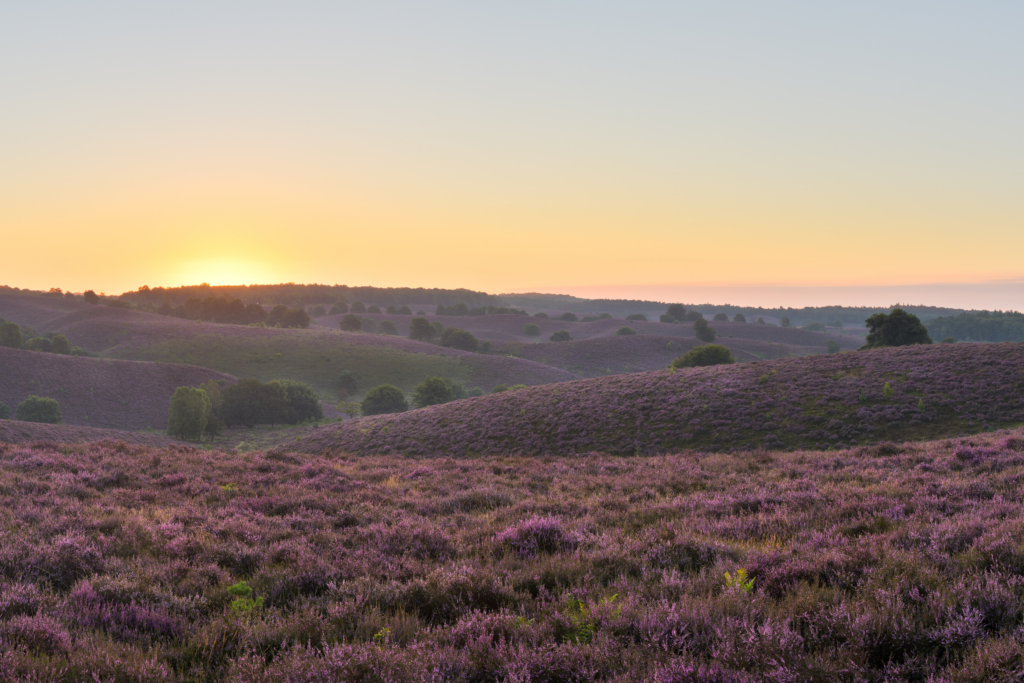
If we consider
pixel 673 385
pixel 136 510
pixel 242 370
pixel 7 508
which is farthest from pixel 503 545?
pixel 242 370

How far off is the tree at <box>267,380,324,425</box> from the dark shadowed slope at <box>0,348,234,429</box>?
534 inches

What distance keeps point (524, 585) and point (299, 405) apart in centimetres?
6792

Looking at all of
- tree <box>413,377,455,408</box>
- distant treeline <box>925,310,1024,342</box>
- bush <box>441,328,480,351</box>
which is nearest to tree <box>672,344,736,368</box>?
tree <box>413,377,455,408</box>

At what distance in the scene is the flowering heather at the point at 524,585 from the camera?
4145 mm

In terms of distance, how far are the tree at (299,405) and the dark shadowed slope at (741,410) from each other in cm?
2619

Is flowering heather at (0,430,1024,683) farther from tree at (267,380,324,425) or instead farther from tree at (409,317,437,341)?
tree at (409,317,437,341)

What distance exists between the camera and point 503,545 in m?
8.02

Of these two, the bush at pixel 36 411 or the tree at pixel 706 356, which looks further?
the tree at pixel 706 356

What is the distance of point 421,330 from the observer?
140375 mm

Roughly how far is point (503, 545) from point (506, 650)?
12.1ft

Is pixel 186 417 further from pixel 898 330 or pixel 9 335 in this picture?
pixel 898 330

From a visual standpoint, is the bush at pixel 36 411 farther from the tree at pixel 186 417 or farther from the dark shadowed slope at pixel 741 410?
the dark shadowed slope at pixel 741 410

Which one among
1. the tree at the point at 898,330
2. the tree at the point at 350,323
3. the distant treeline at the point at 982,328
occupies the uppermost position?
the distant treeline at the point at 982,328

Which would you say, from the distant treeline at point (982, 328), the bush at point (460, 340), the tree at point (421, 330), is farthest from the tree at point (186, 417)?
the distant treeline at point (982, 328)
